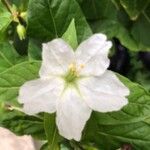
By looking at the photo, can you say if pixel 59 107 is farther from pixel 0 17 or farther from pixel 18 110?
pixel 0 17

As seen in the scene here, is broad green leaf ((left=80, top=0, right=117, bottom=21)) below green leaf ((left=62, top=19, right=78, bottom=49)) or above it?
below

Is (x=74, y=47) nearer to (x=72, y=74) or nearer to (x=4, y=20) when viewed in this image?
(x=72, y=74)

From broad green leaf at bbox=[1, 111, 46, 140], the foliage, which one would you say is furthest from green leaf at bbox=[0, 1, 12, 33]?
broad green leaf at bbox=[1, 111, 46, 140]

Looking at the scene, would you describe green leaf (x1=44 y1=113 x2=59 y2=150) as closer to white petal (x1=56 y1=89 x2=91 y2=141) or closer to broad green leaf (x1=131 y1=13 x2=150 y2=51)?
white petal (x1=56 y1=89 x2=91 y2=141)

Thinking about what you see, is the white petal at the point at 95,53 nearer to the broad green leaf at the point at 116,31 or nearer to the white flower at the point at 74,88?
the white flower at the point at 74,88

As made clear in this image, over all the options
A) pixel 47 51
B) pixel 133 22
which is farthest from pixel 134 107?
pixel 133 22

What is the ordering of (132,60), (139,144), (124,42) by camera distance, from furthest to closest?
(132,60) < (124,42) < (139,144)
